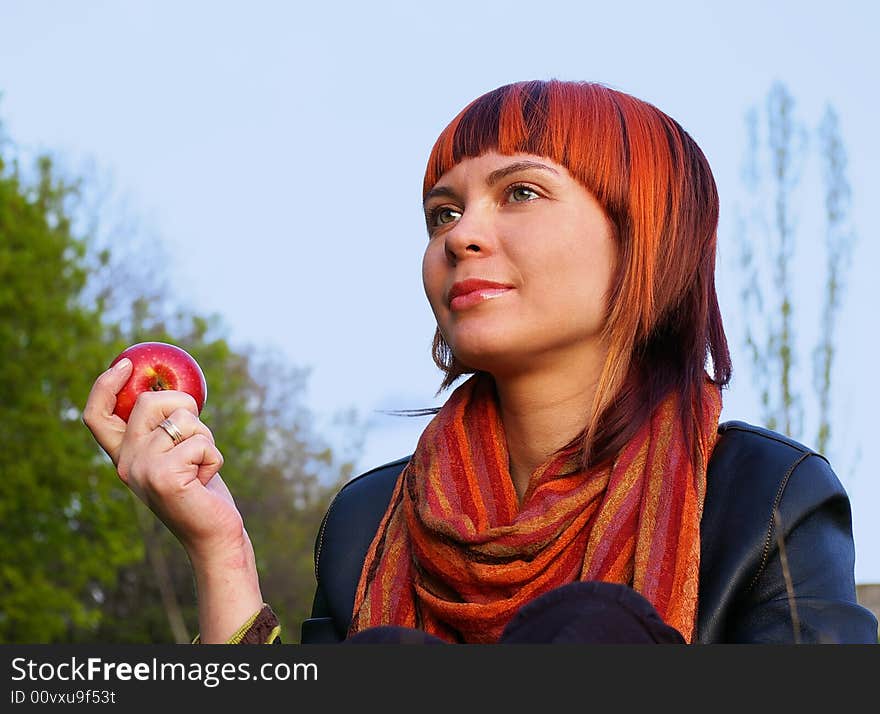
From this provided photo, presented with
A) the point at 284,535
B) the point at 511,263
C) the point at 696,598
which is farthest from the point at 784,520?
the point at 284,535

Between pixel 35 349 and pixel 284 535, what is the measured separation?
963 cm

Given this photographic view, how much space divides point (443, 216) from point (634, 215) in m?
0.44

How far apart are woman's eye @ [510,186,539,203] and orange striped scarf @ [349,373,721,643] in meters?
0.52

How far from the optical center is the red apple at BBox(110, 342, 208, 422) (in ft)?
8.63

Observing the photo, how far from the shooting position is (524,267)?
237 centimetres

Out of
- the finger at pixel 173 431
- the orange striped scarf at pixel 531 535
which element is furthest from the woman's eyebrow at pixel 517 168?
the finger at pixel 173 431

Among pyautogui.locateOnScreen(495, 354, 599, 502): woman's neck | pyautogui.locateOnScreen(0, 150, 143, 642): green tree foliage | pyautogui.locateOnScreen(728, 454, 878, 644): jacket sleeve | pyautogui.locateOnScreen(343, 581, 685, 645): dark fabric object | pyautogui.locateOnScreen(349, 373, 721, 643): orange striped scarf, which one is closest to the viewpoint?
pyautogui.locateOnScreen(343, 581, 685, 645): dark fabric object

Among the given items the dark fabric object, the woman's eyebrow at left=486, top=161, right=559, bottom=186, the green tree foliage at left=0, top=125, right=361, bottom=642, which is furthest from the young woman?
the green tree foliage at left=0, top=125, right=361, bottom=642

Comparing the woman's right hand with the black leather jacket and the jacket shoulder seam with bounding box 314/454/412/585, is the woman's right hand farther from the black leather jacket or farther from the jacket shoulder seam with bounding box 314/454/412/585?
the black leather jacket

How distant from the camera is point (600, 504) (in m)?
2.42

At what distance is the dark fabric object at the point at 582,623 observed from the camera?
1523 mm

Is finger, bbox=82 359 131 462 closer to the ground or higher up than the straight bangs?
closer to the ground

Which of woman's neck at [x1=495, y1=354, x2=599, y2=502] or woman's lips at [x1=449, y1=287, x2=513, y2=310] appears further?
woman's neck at [x1=495, y1=354, x2=599, y2=502]

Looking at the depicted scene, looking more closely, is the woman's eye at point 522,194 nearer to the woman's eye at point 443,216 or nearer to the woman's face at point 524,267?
the woman's face at point 524,267
